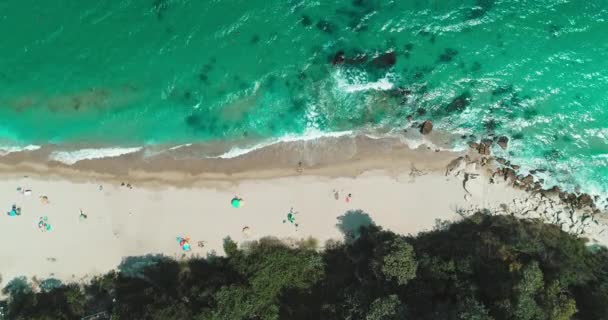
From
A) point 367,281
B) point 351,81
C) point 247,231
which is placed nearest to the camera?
point 367,281

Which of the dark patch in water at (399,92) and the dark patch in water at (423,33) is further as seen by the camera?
Result: the dark patch in water at (423,33)

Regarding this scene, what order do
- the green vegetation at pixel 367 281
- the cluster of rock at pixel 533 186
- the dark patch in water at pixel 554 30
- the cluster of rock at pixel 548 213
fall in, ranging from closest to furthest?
the green vegetation at pixel 367 281 → the cluster of rock at pixel 548 213 → the cluster of rock at pixel 533 186 → the dark patch in water at pixel 554 30

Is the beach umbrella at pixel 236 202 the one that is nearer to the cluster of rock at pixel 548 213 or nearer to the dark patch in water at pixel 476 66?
the cluster of rock at pixel 548 213

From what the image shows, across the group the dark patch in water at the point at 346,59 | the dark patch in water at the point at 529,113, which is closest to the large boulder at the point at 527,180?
the dark patch in water at the point at 529,113

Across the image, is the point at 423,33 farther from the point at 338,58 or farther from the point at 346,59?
→ the point at 338,58

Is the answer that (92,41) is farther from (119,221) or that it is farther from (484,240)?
(484,240)

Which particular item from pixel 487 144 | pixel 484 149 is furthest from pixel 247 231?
pixel 487 144
